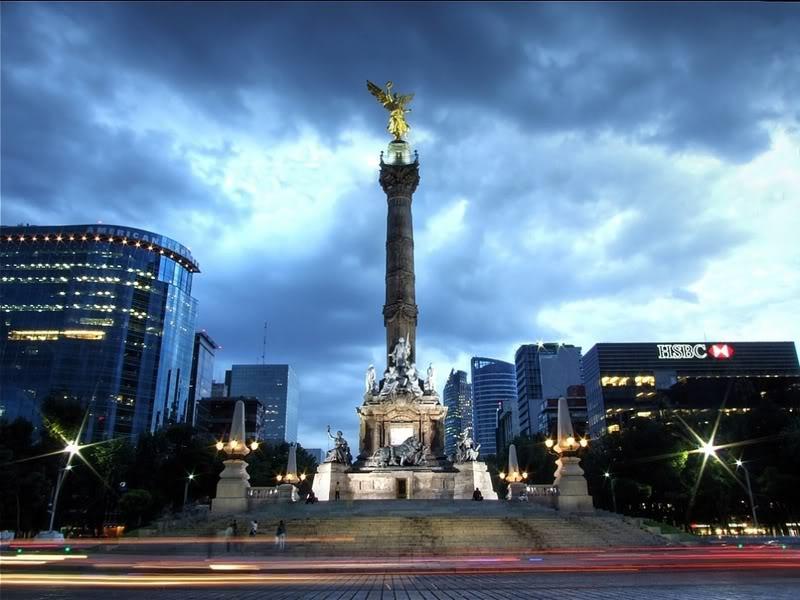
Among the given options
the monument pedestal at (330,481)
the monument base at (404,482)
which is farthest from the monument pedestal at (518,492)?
the monument pedestal at (330,481)

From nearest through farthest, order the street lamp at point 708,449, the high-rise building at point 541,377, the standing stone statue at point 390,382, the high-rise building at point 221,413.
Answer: the street lamp at point 708,449 < the standing stone statue at point 390,382 < the high-rise building at point 221,413 < the high-rise building at point 541,377

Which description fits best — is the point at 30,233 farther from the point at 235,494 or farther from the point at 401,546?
the point at 401,546

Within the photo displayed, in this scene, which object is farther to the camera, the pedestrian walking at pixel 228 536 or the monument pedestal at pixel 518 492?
the monument pedestal at pixel 518 492

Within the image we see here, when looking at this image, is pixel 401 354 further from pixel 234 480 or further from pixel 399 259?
pixel 234 480

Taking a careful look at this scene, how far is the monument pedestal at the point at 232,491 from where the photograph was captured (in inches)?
1202

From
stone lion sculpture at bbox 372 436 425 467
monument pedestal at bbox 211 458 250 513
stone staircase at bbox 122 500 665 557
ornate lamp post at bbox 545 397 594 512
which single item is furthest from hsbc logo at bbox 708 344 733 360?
monument pedestal at bbox 211 458 250 513

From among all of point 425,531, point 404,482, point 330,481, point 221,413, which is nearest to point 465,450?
point 404,482

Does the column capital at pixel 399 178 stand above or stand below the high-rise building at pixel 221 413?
above

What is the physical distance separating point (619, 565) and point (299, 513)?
17126mm

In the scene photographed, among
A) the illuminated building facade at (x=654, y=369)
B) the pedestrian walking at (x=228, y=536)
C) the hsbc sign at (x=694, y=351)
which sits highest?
the hsbc sign at (x=694, y=351)

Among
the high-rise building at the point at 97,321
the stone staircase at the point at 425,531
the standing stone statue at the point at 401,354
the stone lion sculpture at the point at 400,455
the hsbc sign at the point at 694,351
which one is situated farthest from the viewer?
the hsbc sign at the point at 694,351

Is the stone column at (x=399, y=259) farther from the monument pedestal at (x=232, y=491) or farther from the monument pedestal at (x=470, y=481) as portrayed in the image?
the monument pedestal at (x=232, y=491)

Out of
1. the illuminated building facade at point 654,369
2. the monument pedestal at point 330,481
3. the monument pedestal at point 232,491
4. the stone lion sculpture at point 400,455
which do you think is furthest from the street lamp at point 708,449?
the illuminated building facade at point 654,369

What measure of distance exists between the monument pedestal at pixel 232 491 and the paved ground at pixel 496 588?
703 inches
